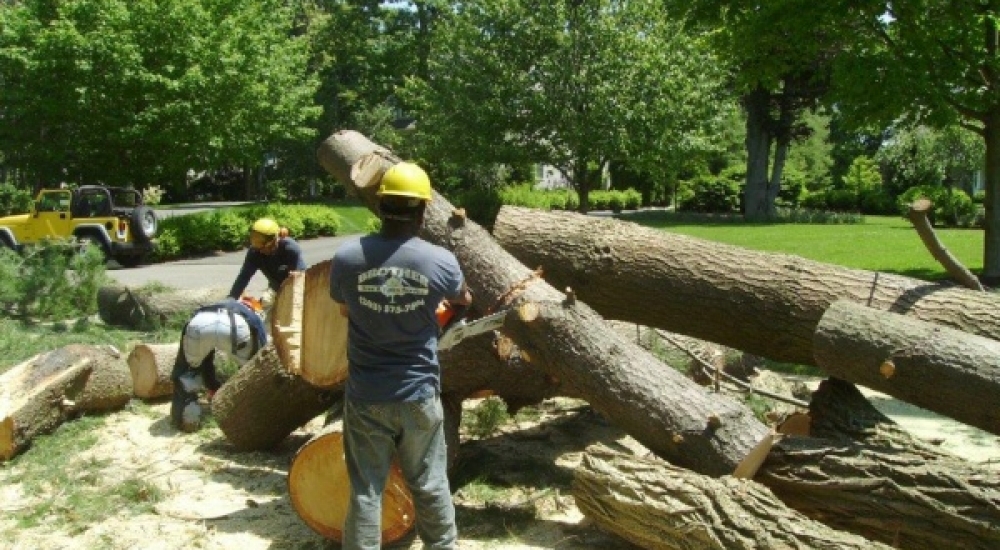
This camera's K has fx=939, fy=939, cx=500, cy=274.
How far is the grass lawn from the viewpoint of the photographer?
16281 mm

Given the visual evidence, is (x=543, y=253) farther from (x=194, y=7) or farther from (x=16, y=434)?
(x=194, y=7)

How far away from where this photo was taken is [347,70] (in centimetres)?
4144

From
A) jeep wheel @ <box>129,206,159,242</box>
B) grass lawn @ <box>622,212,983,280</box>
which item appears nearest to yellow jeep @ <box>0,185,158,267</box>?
jeep wheel @ <box>129,206,159,242</box>

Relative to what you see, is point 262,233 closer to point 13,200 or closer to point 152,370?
point 152,370

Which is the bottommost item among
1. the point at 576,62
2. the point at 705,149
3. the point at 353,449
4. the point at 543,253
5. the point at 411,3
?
the point at 353,449

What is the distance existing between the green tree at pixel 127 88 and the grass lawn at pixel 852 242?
10662 mm

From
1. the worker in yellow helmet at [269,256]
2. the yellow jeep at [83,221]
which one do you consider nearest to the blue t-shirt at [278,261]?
the worker in yellow helmet at [269,256]

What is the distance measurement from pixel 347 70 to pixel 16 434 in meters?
37.1

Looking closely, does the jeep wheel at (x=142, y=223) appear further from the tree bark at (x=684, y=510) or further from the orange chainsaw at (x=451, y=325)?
the tree bark at (x=684, y=510)

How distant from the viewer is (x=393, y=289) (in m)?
3.71

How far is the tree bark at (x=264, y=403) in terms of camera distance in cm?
575

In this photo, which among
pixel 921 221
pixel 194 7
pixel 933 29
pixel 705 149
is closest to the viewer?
pixel 921 221

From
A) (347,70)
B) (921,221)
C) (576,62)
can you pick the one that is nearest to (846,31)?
(921,221)

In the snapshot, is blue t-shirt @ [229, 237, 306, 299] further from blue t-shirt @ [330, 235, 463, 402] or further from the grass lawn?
the grass lawn
